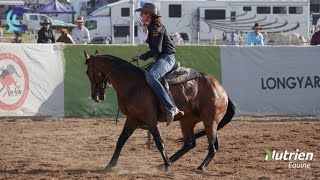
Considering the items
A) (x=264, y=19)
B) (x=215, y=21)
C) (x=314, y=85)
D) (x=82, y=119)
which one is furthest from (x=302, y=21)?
(x=82, y=119)

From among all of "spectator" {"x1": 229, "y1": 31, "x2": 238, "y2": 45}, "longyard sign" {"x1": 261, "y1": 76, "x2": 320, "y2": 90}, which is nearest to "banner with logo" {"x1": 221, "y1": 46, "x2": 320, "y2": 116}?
"longyard sign" {"x1": 261, "y1": 76, "x2": 320, "y2": 90}

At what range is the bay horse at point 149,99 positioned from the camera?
30.4 ft

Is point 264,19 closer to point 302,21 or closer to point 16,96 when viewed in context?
point 302,21

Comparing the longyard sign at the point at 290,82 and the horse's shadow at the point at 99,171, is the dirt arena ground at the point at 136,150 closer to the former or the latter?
the horse's shadow at the point at 99,171

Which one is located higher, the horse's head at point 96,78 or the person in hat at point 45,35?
the person in hat at point 45,35

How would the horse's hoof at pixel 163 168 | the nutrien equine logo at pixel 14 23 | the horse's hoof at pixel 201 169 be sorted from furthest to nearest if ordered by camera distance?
the nutrien equine logo at pixel 14 23, the horse's hoof at pixel 201 169, the horse's hoof at pixel 163 168

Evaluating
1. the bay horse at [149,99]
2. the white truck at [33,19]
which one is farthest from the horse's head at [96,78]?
the white truck at [33,19]

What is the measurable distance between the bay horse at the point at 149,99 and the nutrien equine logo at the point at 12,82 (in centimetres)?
567

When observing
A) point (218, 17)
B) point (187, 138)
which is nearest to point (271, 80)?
point (187, 138)

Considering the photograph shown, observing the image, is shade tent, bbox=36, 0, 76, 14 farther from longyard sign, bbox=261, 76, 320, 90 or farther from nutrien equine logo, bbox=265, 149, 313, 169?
nutrien equine logo, bbox=265, 149, 313, 169

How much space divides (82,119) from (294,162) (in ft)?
21.6

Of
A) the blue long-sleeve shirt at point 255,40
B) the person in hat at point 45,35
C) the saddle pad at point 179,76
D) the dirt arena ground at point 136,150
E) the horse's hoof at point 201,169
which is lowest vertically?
the dirt arena ground at point 136,150

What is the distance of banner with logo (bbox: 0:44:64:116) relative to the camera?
1486 cm

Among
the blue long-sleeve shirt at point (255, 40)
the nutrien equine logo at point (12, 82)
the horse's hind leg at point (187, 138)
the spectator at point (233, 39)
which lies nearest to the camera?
the horse's hind leg at point (187, 138)
